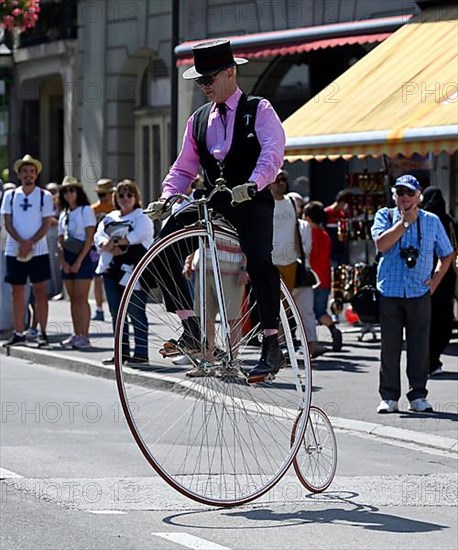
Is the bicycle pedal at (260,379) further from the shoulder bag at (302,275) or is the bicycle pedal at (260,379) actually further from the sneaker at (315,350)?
the sneaker at (315,350)

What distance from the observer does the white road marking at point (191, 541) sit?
793cm

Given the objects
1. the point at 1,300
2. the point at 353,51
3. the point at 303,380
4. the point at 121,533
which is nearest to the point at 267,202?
the point at 303,380

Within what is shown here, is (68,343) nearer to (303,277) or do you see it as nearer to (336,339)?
(336,339)

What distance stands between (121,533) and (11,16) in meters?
14.9

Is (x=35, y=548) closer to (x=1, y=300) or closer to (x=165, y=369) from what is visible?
(x=165, y=369)

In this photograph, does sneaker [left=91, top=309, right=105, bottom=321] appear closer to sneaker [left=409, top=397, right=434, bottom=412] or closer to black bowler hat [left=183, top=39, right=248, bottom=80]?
sneaker [left=409, top=397, right=434, bottom=412]

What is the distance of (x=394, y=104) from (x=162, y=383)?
353 inches

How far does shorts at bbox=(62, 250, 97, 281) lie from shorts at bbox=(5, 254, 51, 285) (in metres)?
0.24

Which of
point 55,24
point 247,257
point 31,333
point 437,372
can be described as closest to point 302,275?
point 437,372

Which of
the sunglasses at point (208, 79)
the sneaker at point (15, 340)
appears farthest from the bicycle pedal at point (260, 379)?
the sneaker at point (15, 340)

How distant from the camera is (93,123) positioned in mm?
29547

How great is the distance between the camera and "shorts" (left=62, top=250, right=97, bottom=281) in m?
18.9

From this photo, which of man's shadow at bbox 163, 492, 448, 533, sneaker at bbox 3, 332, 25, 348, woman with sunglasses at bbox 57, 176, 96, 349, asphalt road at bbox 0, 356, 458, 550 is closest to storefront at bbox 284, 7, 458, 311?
woman with sunglasses at bbox 57, 176, 96, 349

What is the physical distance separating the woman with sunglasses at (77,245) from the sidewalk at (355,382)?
603 mm
